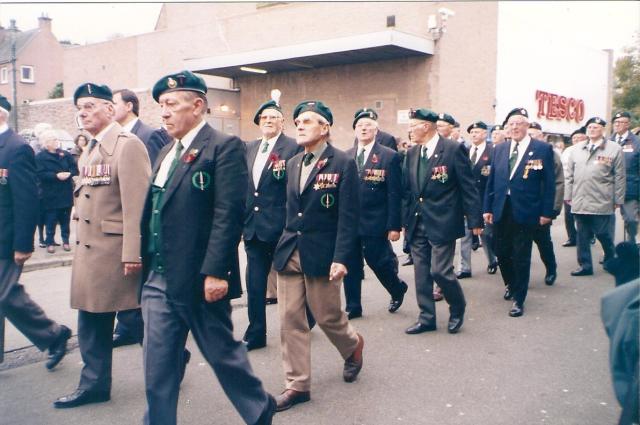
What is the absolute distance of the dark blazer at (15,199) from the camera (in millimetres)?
4574

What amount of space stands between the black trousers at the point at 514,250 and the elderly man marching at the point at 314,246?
282 cm

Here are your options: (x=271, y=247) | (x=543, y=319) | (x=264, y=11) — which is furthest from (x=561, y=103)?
(x=271, y=247)

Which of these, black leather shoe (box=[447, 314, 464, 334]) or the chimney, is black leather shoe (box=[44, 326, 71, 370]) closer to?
the chimney

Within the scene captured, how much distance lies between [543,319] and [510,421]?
2671 millimetres

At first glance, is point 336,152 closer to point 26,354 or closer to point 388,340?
point 388,340

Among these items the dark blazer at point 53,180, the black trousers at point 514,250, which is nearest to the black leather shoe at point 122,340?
the black trousers at point 514,250

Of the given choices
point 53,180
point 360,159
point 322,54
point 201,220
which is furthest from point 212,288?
point 322,54

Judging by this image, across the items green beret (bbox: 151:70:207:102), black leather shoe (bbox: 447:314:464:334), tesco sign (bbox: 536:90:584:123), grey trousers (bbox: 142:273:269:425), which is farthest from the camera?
tesco sign (bbox: 536:90:584:123)

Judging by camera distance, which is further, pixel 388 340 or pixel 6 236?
pixel 388 340

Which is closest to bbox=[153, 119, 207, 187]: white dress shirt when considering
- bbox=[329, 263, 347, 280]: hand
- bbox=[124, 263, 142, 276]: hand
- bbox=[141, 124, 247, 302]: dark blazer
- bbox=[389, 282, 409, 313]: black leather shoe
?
bbox=[141, 124, 247, 302]: dark blazer

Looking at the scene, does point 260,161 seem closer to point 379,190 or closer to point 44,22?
point 379,190

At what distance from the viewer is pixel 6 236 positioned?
4613 mm

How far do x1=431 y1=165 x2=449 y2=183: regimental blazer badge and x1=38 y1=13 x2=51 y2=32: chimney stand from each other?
3.56 meters

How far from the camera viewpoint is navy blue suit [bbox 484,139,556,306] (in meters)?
6.50
